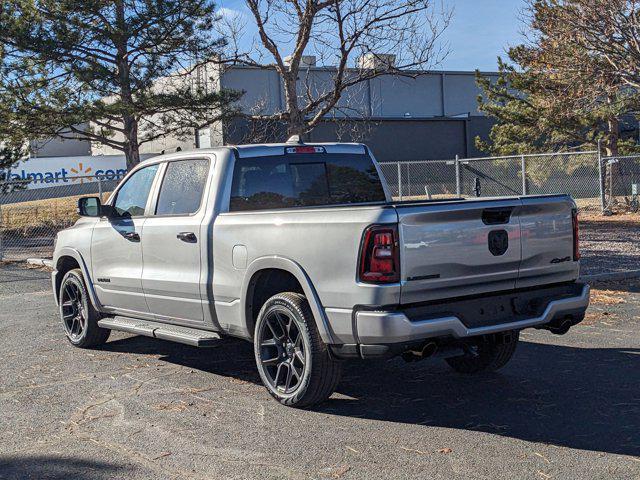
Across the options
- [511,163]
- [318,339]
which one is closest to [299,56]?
[318,339]

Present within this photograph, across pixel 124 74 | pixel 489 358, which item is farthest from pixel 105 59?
pixel 489 358

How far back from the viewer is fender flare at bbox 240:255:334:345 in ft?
17.5

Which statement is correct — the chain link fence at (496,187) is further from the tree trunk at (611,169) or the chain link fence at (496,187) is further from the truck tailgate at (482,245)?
the truck tailgate at (482,245)

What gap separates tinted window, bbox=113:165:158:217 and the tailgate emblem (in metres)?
3.32

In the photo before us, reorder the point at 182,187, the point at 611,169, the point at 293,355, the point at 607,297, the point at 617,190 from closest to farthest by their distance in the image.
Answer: the point at 293,355
the point at 182,187
the point at 607,297
the point at 611,169
the point at 617,190

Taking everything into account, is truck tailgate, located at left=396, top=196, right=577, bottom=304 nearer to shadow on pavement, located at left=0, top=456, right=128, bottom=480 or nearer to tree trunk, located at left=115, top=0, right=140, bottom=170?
shadow on pavement, located at left=0, top=456, right=128, bottom=480

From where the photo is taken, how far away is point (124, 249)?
7.32 metres

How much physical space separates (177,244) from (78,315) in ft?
7.22

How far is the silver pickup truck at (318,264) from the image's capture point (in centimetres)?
512

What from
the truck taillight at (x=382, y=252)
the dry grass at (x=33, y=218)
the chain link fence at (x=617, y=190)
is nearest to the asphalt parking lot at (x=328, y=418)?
the truck taillight at (x=382, y=252)

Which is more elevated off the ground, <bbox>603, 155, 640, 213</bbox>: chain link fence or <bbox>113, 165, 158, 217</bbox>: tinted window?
<bbox>113, 165, 158, 217</bbox>: tinted window

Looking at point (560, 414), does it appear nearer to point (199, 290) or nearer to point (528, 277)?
point (528, 277)

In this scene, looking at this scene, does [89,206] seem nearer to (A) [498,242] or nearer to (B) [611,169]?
(A) [498,242]

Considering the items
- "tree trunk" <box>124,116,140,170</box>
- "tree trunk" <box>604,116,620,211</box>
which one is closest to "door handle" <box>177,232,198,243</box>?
"tree trunk" <box>124,116,140,170</box>
